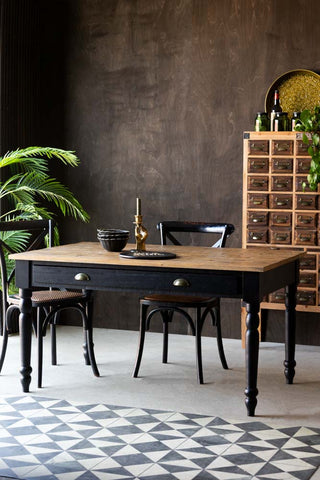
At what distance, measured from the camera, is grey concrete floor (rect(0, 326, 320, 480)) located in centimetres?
396

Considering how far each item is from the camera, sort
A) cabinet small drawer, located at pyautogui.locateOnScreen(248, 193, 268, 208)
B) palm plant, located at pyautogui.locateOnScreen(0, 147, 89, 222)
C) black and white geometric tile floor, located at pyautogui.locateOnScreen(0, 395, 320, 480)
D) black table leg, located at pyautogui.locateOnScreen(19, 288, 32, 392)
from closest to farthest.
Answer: black and white geometric tile floor, located at pyautogui.locateOnScreen(0, 395, 320, 480) < black table leg, located at pyautogui.locateOnScreen(19, 288, 32, 392) < cabinet small drawer, located at pyautogui.locateOnScreen(248, 193, 268, 208) < palm plant, located at pyautogui.locateOnScreen(0, 147, 89, 222)

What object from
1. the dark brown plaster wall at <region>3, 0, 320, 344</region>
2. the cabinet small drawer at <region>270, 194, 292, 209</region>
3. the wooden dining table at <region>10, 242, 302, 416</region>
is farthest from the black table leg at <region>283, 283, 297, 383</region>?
the dark brown plaster wall at <region>3, 0, 320, 344</region>

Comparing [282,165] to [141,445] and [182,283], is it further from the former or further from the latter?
[141,445]

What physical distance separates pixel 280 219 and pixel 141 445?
2.21 metres

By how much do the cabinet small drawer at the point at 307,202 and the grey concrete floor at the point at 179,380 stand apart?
93 centimetres

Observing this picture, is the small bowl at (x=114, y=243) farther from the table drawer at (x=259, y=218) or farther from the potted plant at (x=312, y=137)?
the potted plant at (x=312, y=137)

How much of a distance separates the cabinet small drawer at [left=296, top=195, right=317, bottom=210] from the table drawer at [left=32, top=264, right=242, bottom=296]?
1.54m

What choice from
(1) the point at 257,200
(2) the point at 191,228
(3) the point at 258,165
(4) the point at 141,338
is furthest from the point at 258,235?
(4) the point at 141,338

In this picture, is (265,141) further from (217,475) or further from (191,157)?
(217,475)

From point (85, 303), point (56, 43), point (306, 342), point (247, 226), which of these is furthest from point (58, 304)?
point (56, 43)

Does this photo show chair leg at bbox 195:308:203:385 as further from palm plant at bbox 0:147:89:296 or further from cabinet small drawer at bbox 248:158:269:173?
palm plant at bbox 0:147:89:296

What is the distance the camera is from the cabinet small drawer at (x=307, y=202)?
5.11 m

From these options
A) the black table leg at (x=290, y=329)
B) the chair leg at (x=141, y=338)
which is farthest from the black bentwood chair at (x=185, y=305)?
the black table leg at (x=290, y=329)

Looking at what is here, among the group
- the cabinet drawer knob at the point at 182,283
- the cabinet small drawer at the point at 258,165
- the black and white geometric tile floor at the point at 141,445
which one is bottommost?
the black and white geometric tile floor at the point at 141,445
